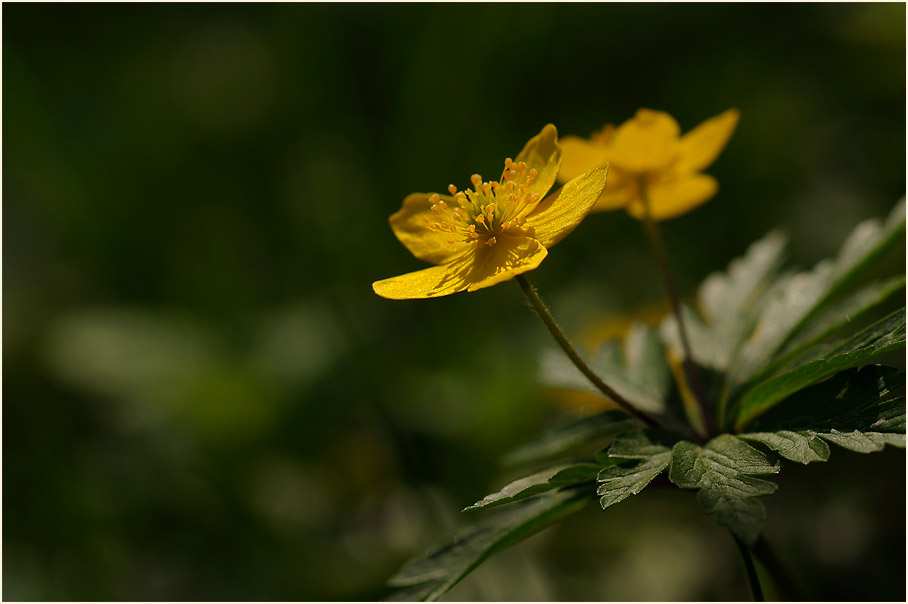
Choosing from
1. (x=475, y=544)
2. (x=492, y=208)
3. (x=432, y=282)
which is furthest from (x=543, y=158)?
(x=475, y=544)

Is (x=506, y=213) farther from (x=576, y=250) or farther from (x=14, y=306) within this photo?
(x=14, y=306)

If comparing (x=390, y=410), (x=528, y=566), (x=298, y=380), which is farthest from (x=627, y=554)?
(x=298, y=380)

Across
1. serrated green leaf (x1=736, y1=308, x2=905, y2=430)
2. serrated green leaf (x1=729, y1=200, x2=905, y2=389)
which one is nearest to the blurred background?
serrated green leaf (x1=729, y1=200, x2=905, y2=389)

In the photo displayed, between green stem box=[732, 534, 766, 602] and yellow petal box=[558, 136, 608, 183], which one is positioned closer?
green stem box=[732, 534, 766, 602]

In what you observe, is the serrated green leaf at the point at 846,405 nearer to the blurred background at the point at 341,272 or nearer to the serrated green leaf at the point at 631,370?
the serrated green leaf at the point at 631,370

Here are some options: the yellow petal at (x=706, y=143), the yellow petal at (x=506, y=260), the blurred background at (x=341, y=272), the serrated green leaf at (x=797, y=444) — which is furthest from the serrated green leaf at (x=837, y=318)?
the blurred background at (x=341, y=272)

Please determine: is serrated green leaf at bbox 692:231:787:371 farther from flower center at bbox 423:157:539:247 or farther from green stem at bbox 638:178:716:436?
flower center at bbox 423:157:539:247

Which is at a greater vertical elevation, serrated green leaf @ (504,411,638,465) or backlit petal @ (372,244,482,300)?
backlit petal @ (372,244,482,300)
